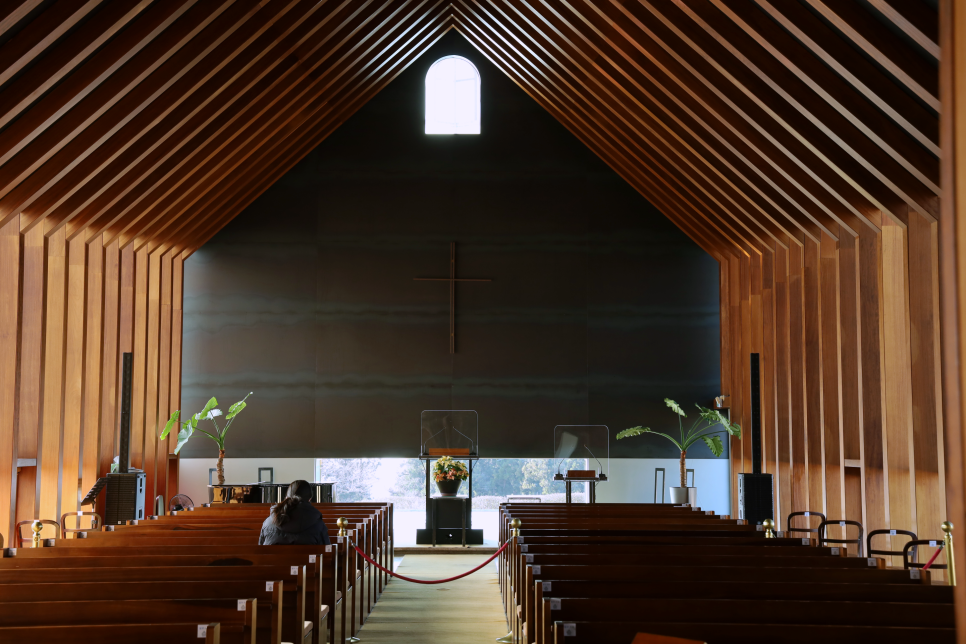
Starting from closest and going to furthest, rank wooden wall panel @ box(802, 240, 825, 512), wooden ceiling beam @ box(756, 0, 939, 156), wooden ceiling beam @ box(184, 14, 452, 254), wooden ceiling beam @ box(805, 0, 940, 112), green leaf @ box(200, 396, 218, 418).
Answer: wooden ceiling beam @ box(805, 0, 940, 112) → wooden ceiling beam @ box(756, 0, 939, 156) → wooden wall panel @ box(802, 240, 825, 512) → green leaf @ box(200, 396, 218, 418) → wooden ceiling beam @ box(184, 14, 452, 254)

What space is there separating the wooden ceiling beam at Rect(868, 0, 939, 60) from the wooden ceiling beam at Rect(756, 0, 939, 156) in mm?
912

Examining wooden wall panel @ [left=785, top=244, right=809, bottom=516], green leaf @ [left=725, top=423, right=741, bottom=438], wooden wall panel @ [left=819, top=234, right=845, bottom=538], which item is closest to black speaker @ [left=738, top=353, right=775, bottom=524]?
wooden wall panel @ [left=819, top=234, right=845, bottom=538]

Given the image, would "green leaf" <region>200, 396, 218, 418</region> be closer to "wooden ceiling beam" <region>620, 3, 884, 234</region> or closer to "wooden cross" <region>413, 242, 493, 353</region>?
"wooden cross" <region>413, 242, 493, 353</region>

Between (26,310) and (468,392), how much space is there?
5.66 metres

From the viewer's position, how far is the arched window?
457 inches

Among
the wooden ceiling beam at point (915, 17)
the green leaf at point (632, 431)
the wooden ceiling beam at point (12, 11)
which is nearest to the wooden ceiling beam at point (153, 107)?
the wooden ceiling beam at point (12, 11)

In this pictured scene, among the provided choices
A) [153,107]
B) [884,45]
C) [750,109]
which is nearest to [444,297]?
[153,107]

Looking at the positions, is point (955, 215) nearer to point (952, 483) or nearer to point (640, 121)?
point (952, 483)

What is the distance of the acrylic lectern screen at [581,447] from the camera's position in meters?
11.1

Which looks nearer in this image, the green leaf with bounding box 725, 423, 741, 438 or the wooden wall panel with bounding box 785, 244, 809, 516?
the wooden wall panel with bounding box 785, 244, 809, 516

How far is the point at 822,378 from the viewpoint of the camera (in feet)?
26.0

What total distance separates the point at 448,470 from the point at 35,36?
6.10m

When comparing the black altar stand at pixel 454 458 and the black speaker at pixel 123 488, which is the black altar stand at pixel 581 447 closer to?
the black altar stand at pixel 454 458

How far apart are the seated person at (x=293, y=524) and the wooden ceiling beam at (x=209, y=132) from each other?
13.2 ft
